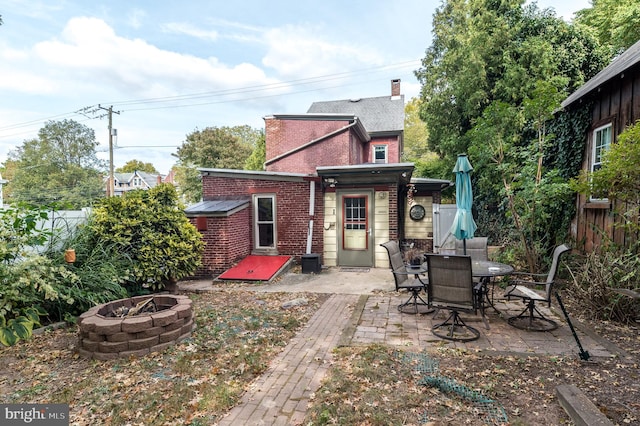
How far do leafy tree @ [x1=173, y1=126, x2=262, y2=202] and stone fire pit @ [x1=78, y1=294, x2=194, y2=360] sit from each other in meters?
25.2

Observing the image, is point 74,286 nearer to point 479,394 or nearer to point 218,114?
point 479,394

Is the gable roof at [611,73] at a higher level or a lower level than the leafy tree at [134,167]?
lower

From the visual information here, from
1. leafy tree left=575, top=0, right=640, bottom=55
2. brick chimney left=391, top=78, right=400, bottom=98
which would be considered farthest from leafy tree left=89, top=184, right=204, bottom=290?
brick chimney left=391, top=78, right=400, bottom=98

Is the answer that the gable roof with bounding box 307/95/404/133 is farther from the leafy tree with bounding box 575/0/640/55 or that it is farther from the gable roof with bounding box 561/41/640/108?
the gable roof with bounding box 561/41/640/108

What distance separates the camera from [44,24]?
7332 mm

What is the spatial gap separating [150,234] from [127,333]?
2.75 meters

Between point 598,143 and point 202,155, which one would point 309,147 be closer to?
point 598,143

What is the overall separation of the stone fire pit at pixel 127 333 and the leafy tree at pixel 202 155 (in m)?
25.2

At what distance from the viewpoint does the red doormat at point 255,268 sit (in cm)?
785

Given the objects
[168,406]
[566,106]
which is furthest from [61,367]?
[566,106]

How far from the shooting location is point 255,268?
8438 mm

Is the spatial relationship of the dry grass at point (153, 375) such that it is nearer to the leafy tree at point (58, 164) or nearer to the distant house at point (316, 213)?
the distant house at point (316, 213)

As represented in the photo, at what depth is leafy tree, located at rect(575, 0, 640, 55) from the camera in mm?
11195

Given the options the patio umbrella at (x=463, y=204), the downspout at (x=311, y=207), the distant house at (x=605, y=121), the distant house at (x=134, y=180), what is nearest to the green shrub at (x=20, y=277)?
the downspout at (x=311, y=207)
